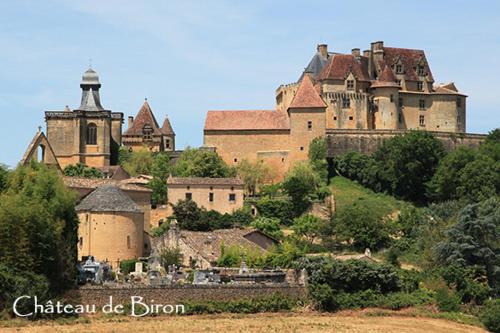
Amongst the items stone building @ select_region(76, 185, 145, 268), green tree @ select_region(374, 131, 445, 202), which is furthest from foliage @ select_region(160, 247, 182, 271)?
green tree @ select_region(374, 131, 445, 202)

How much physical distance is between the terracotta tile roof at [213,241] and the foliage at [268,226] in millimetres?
3602

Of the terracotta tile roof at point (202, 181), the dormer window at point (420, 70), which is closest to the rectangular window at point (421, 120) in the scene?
the dormer window at point (420, 70)

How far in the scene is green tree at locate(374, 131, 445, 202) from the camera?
87125 mm

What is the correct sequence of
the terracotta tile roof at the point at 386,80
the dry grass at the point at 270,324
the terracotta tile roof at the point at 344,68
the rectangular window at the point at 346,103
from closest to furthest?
1. the dry grass at the point at 270,324
2. the rectangular window at the point at 346,103
3. the terracotta tile roof at the point at 344,68
4. the terracotta tile roof at the point at 386,80

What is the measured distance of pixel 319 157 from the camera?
297 ft

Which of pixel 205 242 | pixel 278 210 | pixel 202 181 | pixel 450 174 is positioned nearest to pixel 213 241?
pixel 205 242

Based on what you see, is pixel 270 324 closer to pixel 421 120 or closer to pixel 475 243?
pixel 475 243

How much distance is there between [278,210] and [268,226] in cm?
450

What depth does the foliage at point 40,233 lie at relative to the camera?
2101 inches

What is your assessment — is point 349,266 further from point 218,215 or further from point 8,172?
point 218,215

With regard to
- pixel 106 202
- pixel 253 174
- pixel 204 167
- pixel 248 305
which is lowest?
pixel 248 305

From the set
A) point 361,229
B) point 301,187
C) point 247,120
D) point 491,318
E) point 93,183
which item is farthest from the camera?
point 247,120

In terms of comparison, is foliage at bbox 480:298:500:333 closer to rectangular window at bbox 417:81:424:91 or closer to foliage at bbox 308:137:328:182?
foliage at bbox 308:137:328:182

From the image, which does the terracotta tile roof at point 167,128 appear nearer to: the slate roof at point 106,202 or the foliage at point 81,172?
the foliage at point 81,172
